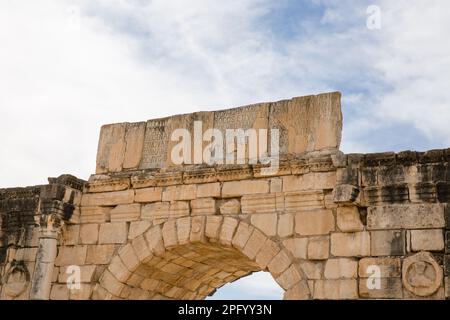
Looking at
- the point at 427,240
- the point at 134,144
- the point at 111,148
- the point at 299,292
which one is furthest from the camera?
the point at 111,148

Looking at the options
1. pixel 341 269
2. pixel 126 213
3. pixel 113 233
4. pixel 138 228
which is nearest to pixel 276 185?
pixel 341 269

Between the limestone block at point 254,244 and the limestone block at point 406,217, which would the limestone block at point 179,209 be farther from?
the limestone block at point 406,217

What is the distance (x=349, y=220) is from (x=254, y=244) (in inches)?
47.9

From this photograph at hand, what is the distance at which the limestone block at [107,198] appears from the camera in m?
9.16

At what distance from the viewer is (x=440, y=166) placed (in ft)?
24.1

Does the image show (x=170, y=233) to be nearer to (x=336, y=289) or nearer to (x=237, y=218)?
(x=237, y=218)

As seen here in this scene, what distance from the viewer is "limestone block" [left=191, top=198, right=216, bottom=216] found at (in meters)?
8.53

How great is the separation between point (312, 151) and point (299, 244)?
1.19 metres

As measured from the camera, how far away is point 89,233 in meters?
9.27
